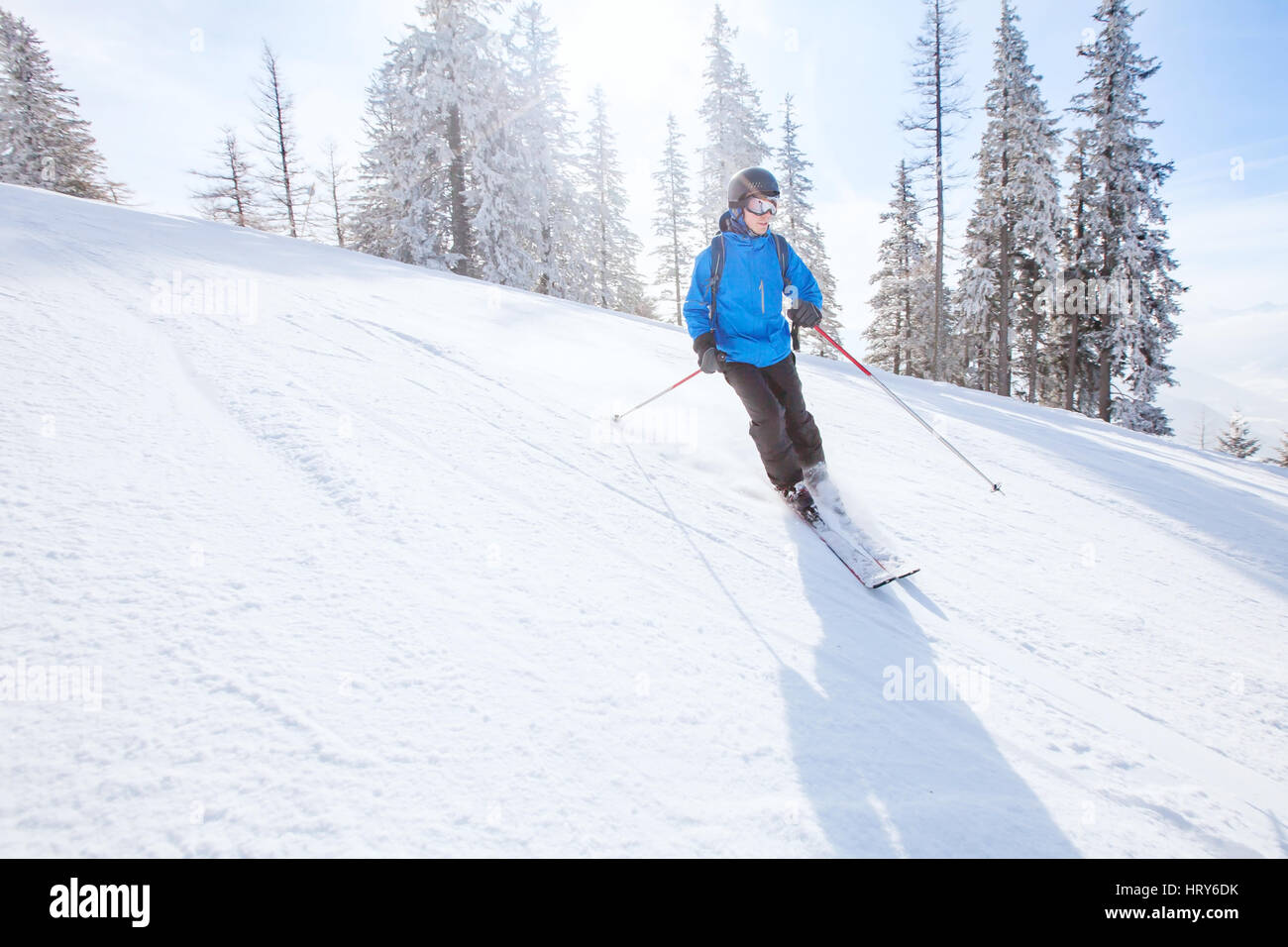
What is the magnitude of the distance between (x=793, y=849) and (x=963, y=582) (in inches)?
85.6

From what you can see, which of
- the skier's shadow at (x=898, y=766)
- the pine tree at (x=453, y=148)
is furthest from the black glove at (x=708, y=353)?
the pine tree at (x=453, y=148)

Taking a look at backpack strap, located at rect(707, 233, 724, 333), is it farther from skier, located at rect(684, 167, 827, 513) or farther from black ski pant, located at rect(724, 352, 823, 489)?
black ski pant, located at rect(724, 352, 823, 489)

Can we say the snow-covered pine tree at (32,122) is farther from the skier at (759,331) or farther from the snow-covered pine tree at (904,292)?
the snow-covered pine tree at (904,292)

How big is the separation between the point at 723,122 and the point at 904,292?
14.5 meters

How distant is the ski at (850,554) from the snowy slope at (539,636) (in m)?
0.09

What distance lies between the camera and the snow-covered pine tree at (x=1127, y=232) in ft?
68.0

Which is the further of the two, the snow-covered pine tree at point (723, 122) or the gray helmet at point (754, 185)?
the snow-covered pine tree at point (723, 122)

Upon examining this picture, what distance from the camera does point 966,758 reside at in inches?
75.5

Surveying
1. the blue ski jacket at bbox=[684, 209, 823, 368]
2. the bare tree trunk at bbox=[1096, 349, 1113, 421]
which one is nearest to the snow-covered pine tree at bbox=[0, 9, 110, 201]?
the blue ski jacket at bbox=[684, 209, 823, 368]

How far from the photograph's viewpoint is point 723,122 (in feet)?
81.6

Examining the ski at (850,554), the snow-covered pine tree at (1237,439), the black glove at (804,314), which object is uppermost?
the black glove at (804,314)

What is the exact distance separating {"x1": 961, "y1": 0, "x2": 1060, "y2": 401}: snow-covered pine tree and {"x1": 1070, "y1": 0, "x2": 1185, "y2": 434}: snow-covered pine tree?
150 cm
